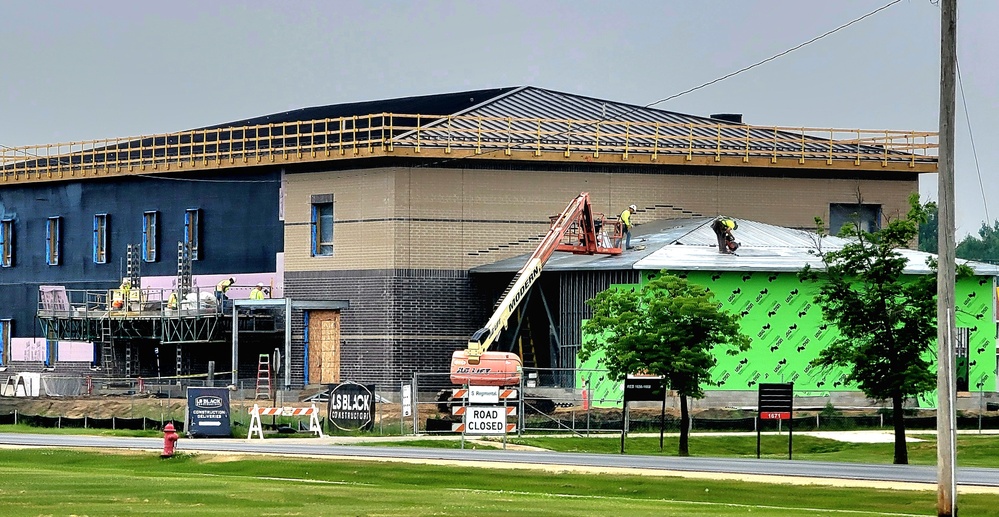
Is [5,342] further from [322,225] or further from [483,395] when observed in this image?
[483,395]

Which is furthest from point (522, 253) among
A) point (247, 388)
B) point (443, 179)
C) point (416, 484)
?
point (416, 484)

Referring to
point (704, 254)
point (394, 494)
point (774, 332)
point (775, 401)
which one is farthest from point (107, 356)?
point (394, 494)

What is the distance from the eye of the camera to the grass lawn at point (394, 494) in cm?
2612

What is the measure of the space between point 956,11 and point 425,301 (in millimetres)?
37668

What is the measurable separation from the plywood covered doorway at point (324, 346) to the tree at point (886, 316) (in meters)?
25.2

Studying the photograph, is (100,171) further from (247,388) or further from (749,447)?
(749,447)

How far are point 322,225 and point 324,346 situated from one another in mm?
4389

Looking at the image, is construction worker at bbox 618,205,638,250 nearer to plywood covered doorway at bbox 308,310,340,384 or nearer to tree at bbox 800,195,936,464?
plywood covered doorway at bbox 308,310,340,384

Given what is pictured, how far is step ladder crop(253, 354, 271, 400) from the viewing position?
6088 cm

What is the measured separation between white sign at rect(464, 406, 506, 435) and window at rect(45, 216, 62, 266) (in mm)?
36083

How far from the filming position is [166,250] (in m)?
71.2

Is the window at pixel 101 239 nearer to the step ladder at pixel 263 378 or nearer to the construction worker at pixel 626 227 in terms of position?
the step ladder at pixel 263 378

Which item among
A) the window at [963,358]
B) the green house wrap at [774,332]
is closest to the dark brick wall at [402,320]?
the green house wrap at [774,332]

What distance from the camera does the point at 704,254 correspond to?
195 ft
